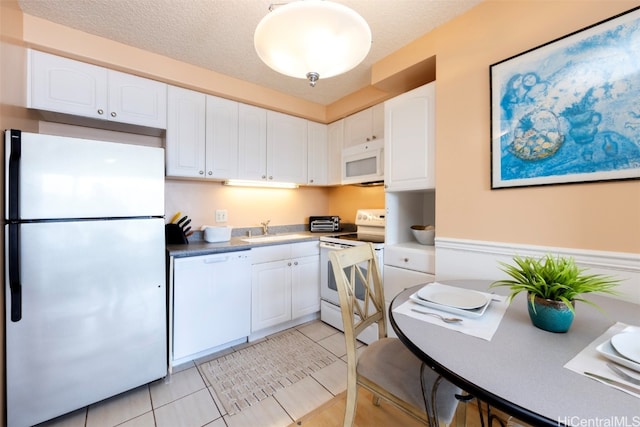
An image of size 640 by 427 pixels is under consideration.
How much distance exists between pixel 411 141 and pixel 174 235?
6.88ft

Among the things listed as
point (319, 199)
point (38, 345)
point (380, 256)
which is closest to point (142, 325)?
point (38, 345)

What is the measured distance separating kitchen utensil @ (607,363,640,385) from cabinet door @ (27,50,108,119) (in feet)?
9.12

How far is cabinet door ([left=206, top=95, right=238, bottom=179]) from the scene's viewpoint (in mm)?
2287

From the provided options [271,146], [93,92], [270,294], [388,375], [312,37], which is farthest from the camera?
[271,146]

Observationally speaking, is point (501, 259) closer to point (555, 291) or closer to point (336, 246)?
point (555, 291)

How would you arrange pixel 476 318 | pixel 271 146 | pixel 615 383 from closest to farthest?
pixel 615 383 → pixel 476 318 → pixel 271 146

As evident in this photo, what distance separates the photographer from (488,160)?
154 centimetres

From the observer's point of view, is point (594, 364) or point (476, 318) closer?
point (594, 364)

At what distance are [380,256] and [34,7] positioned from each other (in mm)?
2782

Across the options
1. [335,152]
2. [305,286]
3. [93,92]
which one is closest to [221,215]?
[305,286]

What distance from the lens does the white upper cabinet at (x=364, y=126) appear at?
99.7 inches

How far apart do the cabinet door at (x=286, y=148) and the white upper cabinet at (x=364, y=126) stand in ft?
1.64

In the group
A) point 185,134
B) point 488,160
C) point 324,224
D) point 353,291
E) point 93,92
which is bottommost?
point 353,291

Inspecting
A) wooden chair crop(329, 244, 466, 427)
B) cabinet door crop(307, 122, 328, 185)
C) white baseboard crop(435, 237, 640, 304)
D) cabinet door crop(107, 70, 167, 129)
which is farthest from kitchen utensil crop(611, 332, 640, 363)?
cabinet door crop(107, 70, 167, 129)
